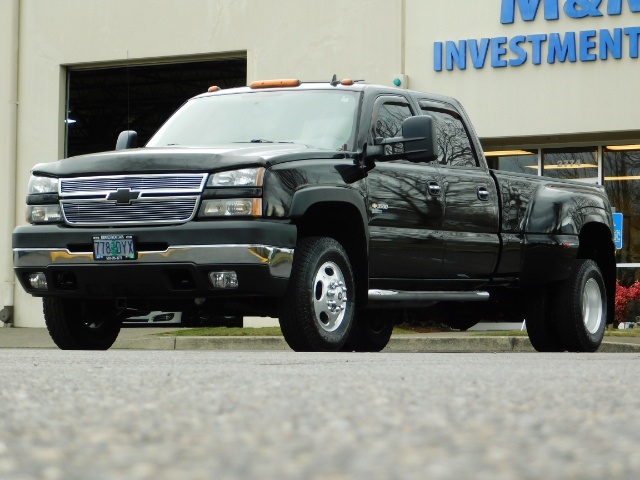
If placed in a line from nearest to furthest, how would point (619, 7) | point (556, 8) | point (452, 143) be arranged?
point (452, 143), point (619, 7), point (556, 8)

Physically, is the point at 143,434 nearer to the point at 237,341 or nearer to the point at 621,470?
the point at 621,470

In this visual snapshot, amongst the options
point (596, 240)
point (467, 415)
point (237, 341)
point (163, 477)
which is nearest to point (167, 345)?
point (237, 341)

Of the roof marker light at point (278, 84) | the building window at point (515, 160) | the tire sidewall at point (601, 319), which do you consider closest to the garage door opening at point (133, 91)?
the building window at point (515, 160)

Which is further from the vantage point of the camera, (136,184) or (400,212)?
(400,212)

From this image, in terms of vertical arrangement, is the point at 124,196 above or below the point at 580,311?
above

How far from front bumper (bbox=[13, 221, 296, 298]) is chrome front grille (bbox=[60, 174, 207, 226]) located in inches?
3.5

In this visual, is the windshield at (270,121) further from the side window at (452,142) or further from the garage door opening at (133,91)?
the garage door opening at (133,91)

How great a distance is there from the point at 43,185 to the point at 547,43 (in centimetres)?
1188

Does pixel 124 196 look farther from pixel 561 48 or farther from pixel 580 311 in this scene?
pixel 561 48

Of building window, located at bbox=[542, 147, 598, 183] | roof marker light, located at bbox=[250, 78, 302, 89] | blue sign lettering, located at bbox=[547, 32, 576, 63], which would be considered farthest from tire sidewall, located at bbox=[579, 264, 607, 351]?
building window, located at bbox=[542, 147, 598, 183]

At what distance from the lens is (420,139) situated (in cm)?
904

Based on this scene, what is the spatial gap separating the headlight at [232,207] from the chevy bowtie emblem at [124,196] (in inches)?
19.7

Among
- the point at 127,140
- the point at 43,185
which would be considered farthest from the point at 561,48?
the point at 43,185

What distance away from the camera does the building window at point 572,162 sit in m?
20.2
